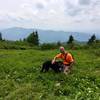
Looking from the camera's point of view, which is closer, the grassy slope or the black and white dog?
the grassy slope

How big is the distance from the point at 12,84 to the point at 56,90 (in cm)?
325

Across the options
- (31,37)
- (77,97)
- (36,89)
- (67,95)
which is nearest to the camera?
(77,97)

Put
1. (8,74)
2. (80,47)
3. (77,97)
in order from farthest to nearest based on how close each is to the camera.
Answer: (80,47) < (8,74) < (77,97)

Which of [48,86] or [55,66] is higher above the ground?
[55,66]

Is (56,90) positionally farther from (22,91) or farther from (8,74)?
(8,74)

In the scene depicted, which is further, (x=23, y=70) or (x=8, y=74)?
(x=23, y=70)

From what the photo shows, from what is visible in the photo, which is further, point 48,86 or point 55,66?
point 55,66

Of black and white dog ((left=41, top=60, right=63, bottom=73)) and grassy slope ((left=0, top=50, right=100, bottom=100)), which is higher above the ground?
black and white dog ((left=41, top=60, right=63, bottom=73))

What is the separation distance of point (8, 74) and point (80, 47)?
31.2 meters

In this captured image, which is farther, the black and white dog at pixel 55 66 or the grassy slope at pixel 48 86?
the black and white dog at pixel 55 66

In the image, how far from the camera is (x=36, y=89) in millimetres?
15039

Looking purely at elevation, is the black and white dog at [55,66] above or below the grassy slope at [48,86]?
above

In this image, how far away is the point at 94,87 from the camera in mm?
15617

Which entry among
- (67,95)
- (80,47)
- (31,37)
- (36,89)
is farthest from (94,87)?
(31,37)
